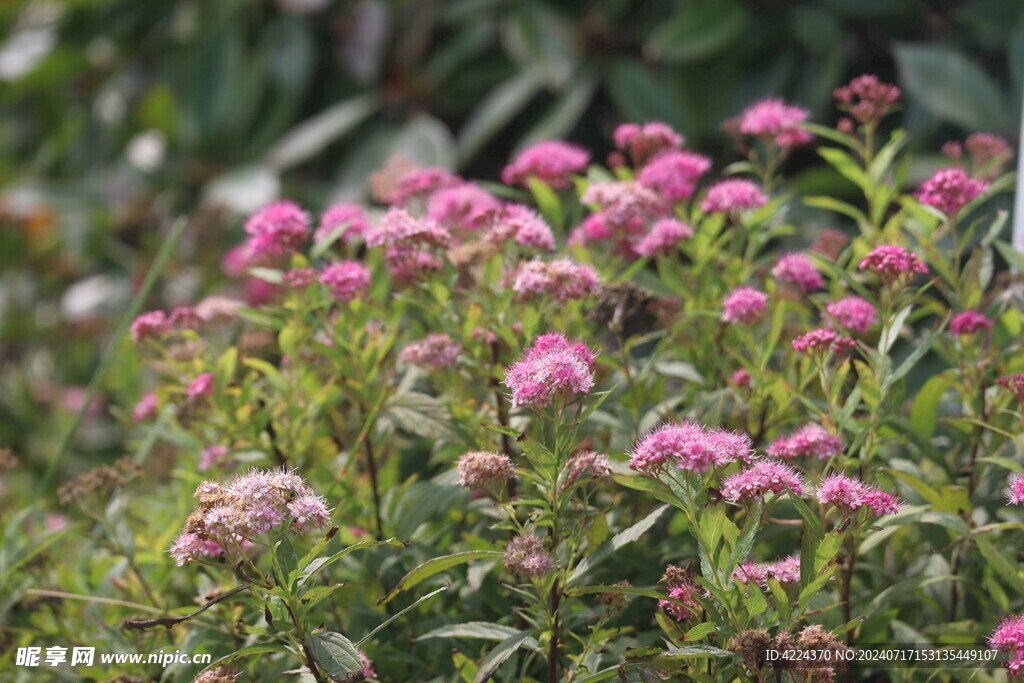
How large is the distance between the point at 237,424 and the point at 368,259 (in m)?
0.24

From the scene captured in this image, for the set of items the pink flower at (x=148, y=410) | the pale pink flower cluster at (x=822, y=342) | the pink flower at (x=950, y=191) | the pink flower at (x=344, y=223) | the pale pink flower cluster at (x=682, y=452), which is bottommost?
the pink flower at (x=148, y=410)

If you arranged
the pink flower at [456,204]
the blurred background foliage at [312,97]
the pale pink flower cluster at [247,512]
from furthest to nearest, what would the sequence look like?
1. the blurred background foliage at [312,97]
2. the pink flower at [456,204]
3. the pale pink flower cluster at [247,512]

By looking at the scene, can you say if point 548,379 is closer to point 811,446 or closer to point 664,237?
point 811,446

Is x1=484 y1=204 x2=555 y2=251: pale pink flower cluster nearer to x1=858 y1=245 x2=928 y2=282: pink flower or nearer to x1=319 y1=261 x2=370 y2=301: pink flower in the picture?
x1=319 y1=261 x2=370 y2=301: pink flower

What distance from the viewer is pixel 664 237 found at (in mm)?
1172

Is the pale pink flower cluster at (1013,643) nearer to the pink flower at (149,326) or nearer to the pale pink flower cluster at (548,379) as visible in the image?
the pale pink flower cluster at (548,379)

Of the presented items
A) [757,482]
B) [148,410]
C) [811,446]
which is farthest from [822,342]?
[148,410]

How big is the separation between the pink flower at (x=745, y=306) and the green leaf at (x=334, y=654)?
510mm

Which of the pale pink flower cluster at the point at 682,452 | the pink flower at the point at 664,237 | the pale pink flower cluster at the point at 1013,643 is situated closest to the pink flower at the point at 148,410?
the pink flower at the point at 664,237

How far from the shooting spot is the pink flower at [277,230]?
1.18 metres

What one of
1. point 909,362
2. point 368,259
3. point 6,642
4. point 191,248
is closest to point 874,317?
point 909,362

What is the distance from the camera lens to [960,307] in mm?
1146

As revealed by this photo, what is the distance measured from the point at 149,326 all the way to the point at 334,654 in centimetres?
54

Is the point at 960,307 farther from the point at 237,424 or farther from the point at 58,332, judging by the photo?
the point at 58,332
